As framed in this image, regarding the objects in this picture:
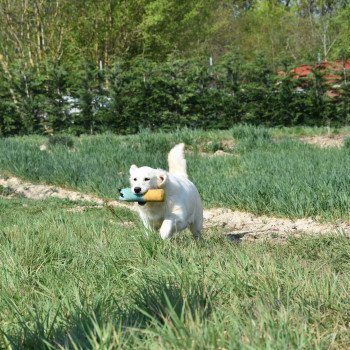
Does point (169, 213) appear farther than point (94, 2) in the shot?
No

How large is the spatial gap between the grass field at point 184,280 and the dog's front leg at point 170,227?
0.10 meters

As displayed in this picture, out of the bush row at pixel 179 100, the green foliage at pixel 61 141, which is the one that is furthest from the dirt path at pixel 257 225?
the bush row at pixel 179 100

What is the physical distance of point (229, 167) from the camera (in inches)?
443

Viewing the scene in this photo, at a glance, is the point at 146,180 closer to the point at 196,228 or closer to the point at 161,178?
the point at 161,178

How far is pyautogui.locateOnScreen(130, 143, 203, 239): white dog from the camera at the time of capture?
20.5 ft

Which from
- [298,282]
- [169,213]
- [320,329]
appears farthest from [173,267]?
[169,213]

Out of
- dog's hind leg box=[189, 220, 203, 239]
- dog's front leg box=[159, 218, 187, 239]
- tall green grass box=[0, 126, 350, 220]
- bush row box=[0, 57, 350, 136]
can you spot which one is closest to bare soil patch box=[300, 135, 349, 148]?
tall green grass box=[0, 126, 350, 220]

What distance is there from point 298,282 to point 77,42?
2738 centimetres

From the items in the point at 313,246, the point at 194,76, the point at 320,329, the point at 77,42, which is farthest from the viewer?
the point at 77,42

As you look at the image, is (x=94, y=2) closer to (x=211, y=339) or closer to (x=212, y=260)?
(x=212, y=260)

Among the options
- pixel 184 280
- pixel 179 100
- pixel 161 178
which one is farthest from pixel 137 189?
pixel 179 100

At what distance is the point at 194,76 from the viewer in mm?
19984

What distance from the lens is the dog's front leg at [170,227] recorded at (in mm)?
6185

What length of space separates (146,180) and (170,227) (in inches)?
17.3
